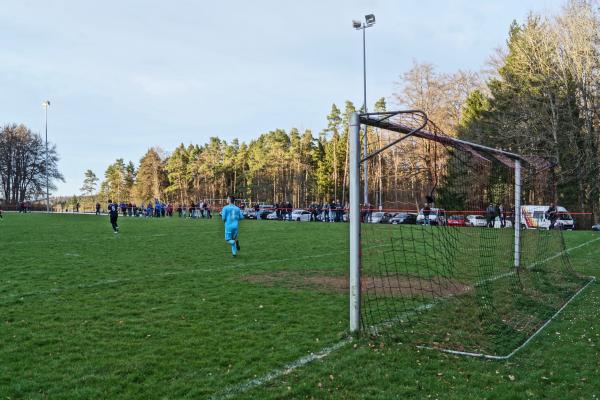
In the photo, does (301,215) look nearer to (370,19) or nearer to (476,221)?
(370,19)

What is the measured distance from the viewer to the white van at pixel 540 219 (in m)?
20.5

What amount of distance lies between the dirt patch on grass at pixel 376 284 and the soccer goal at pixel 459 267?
0.9 inches

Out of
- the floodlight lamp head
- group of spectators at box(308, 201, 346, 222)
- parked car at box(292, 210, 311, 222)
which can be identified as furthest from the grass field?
parked car at box(292, 210, 311, 222)

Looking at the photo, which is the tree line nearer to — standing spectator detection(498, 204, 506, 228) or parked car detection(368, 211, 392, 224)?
parked car detection(368, 211, 392, 224)

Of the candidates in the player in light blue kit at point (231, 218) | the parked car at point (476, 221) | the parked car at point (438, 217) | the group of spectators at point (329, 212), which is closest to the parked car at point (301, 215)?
the group of spectators at point (329, 212)

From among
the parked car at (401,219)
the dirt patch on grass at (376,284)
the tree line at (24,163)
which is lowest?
the dirt patch on grass at (376,284)

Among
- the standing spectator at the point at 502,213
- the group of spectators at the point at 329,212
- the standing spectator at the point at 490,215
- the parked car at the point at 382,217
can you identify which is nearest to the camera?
the standing spectator at the point at 502,213

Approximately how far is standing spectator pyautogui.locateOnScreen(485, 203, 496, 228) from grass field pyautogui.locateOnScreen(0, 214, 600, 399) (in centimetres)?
813

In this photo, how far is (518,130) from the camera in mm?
33188

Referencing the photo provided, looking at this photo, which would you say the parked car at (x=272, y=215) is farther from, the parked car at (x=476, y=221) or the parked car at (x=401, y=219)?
the parked car at (x=476, y=221)

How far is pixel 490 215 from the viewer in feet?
60.6

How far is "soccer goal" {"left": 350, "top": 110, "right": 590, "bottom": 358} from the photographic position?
5.94 m

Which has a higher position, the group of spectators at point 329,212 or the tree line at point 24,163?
the tree line at point 24,163

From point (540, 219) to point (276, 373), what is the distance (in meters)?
24.4
